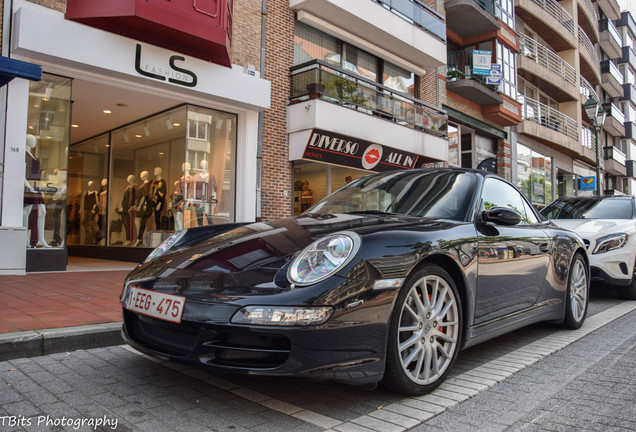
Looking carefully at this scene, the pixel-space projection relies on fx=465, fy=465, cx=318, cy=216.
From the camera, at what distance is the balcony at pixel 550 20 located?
71.1 ft

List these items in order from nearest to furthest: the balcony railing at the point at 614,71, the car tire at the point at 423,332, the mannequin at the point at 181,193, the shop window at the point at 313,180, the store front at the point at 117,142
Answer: the car tire at the point at 423,332, the store front at the point at 117,142, the mannequin at the point at 181,193, the shop window at the point at 313,180, the balcony railing at the point at 614,71

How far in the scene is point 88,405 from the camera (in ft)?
7.69

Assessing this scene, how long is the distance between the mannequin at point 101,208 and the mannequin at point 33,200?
457 cm

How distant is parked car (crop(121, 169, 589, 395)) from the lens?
85.6 inches

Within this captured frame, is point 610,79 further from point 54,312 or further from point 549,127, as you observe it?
point 54,312

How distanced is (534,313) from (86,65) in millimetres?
7315

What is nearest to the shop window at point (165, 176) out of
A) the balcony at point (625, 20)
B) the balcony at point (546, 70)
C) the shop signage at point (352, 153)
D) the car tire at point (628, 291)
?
the shop signage at point (352, 153)

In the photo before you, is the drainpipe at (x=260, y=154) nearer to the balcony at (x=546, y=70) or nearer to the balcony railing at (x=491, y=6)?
the balcony railing at (x=491, y=6)

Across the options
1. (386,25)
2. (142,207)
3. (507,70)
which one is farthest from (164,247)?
(507,70)

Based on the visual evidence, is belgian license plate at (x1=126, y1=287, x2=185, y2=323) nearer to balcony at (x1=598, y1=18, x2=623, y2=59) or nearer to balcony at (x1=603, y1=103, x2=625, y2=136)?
balcony at (x1=603, y1=103, x2=625, y2=136)

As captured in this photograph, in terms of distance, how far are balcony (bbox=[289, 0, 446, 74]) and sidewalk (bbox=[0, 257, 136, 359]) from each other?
8625 mm

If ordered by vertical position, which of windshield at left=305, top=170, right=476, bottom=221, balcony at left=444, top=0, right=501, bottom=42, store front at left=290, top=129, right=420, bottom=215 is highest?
balcony at left=444, top=0, right=501, bottom=42

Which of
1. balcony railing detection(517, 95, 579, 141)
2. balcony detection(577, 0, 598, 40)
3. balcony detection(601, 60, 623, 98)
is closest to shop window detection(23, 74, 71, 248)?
balcony railing detection(517, 95, 579, 141)

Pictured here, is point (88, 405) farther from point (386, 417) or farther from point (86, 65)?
point (86, 65)
